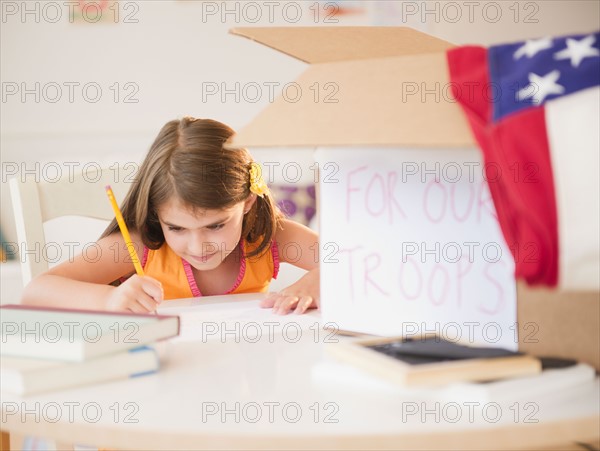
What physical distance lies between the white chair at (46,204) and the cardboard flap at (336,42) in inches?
31.3

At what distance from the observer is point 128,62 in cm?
287

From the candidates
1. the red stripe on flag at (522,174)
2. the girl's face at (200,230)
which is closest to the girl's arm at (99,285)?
the girl's face at (200,230)

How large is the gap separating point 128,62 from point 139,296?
6.55 feet

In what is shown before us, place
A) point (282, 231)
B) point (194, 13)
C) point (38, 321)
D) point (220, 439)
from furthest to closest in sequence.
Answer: point (194, 13)
point (282, 231)
point (38, 321)
point (220, 439)

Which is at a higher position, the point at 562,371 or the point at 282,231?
the point at 282,231

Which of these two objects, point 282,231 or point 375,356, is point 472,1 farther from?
point 375,356

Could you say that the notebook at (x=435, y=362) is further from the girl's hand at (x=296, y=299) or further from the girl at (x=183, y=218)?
the girl at (x=183, y=218)

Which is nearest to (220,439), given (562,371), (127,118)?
(562,371)

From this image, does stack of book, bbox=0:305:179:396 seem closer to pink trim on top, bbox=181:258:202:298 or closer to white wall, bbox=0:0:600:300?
pink trim on top, bbox=181:258:202:298

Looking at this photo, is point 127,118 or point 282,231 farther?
point 127,118

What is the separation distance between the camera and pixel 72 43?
2.87 m

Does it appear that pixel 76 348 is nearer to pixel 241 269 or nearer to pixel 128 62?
pixel 241 269

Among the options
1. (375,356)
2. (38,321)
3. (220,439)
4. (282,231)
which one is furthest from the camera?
(282,231)

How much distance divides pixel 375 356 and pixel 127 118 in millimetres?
2390
